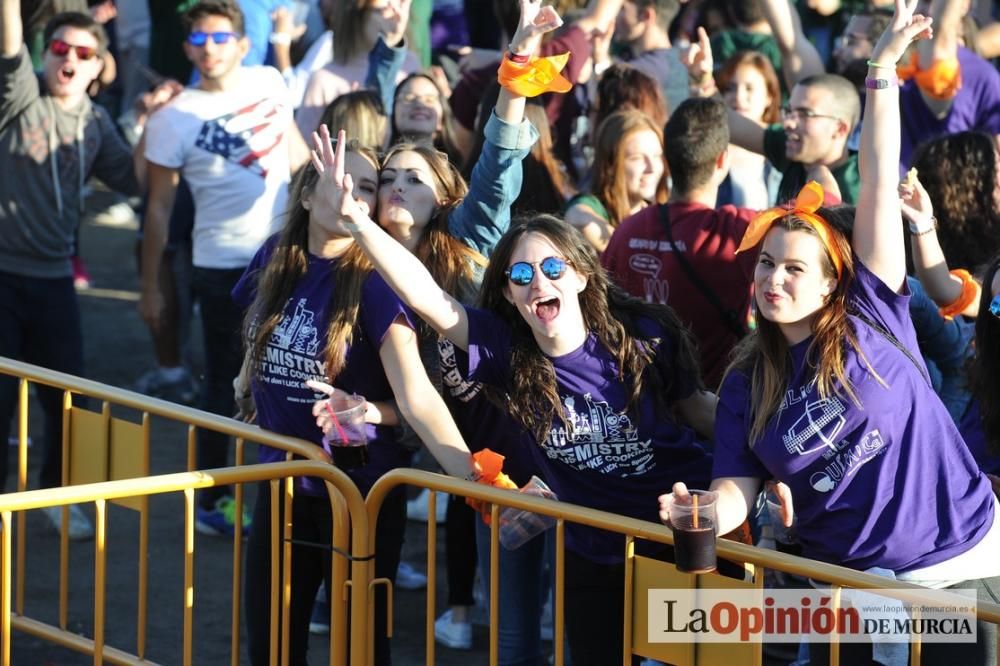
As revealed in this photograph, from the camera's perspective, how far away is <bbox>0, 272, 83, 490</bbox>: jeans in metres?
6.56

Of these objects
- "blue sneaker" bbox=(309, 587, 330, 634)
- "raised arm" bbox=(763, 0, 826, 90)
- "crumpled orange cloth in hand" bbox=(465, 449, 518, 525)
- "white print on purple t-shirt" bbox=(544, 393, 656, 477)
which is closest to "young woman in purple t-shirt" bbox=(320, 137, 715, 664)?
"white print on purple t-shirt" bbox=(544, 393, 656, 477)

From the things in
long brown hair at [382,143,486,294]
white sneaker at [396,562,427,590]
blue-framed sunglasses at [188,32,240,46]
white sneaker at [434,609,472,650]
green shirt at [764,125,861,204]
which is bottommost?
white sneaker at [434,609,472,650]

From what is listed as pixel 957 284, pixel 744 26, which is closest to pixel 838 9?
pixel 744 26

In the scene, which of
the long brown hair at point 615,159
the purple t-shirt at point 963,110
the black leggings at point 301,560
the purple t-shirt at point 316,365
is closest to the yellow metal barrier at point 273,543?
Answer: the black leggings at point 301,560

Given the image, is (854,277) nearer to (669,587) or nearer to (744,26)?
(669,587)

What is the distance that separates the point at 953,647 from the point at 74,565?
13.9ft

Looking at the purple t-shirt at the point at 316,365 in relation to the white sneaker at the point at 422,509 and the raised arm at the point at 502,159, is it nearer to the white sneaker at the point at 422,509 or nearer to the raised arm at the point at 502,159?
the raised arm at the point at 502,159

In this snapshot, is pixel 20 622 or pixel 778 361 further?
pixel 20 622

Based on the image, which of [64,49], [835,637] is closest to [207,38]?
[64,49]

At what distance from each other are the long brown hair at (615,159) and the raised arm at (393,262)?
1646 mm

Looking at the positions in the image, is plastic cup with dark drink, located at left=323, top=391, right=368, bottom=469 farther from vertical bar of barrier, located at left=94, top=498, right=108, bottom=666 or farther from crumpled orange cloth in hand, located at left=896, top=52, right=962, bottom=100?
crumpled orange cloth in hand, located at left=896, top=52, right=962, bottom=100

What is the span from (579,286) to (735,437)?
0.67 meters

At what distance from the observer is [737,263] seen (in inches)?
200
